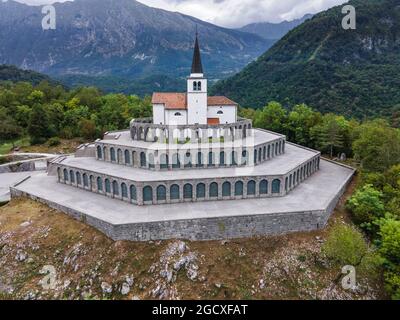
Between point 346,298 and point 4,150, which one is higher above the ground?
point 4,150

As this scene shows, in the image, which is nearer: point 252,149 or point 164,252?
point 164,252

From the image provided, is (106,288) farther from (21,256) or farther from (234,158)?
(234,158)

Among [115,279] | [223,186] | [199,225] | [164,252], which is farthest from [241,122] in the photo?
[115,279]

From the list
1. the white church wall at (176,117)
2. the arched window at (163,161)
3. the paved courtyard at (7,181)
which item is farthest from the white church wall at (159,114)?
the paved courtyard at (7,181)

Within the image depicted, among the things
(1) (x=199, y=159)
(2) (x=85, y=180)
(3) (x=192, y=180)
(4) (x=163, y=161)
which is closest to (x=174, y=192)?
(3) (x=192, y=180)

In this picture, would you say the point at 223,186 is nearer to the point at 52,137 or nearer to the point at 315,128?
the point at 315,128

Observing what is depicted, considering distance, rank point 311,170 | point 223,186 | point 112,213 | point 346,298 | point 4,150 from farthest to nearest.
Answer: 1. point 4,150
2. point 311,170
3. point 223,186
4. point 112,213
5. point 346,298

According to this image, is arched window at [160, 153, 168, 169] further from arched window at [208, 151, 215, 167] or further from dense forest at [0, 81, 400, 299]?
dense forest at [0, 81, 400, 299]
